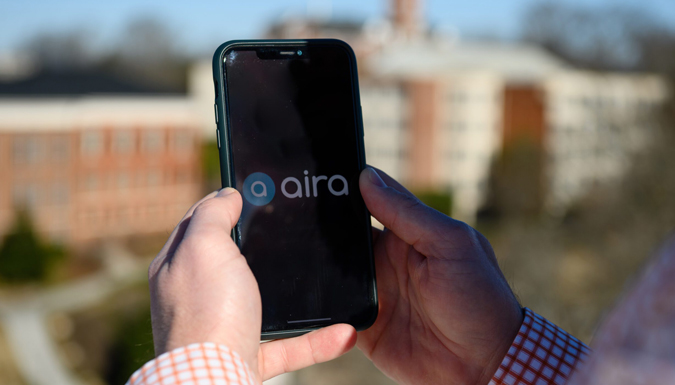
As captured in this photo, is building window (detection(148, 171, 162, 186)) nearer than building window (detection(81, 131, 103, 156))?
No

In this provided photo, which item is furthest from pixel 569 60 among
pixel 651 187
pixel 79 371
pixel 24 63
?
pixel 24 63

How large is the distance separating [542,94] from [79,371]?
40.5ft

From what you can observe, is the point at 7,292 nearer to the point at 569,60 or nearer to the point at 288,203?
the point at 288,203

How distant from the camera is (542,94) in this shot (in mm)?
15250

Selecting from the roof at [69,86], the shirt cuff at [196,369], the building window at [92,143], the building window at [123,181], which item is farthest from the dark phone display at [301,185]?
the roof at [69,86]

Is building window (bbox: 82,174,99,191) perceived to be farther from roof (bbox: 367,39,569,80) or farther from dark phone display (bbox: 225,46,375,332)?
dark phone display (bbox: 225,46,375,332)

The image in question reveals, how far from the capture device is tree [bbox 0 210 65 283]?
1214cm

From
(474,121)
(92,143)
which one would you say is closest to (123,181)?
(92,143)

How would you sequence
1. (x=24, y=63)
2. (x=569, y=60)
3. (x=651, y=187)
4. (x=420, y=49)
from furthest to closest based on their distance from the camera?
1. (x=24, y=63)
2. (x=569, y=60)
3. (x=420, y=49)
4. (x=651, y=187)

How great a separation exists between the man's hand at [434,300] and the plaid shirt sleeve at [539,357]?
A: 0.09 feet

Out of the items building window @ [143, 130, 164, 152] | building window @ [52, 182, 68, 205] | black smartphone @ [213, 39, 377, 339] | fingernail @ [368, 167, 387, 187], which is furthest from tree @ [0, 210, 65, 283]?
fingernail @ [368, 167, 387, 187]

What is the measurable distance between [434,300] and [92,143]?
1331 centimetres

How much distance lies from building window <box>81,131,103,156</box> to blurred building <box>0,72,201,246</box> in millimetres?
22

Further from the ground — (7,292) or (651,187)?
(651,187)
